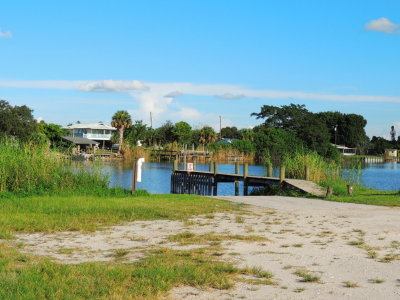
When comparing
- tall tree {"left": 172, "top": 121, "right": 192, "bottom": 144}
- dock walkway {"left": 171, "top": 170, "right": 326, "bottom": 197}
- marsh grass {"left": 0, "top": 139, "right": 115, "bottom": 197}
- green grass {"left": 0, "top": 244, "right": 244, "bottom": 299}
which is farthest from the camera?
tall tree {"left": 172, "top": 121, "right": 192, "bottom": 144}

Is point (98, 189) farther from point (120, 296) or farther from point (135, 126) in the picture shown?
point (135, 126)

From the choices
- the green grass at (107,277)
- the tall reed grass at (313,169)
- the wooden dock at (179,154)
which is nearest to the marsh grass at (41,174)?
the green grass at (107,277)

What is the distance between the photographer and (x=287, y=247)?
36.7 ft

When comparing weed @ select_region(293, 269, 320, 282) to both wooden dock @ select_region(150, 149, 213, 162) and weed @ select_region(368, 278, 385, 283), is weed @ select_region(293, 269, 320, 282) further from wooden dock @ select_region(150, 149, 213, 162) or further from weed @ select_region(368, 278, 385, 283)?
wooden dock @ select_region(150, 149, 213, 162)

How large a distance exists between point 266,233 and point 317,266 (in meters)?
3.79

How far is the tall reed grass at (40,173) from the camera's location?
2181 cm

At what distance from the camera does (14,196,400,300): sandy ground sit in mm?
7855

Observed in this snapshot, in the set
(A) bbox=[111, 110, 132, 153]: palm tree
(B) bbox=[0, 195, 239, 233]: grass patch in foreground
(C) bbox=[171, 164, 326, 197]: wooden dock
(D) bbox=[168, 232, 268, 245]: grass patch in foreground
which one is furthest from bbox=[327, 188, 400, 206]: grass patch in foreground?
(A) bbox=[111, 110, 132, 153]: palm tree

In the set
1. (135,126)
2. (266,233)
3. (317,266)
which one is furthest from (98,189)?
(135,126)

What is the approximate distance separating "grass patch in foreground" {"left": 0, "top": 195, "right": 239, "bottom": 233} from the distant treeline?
51.9m

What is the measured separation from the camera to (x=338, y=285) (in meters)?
8.12

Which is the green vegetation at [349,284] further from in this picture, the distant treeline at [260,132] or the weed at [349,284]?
the distant treeline at [260,132]

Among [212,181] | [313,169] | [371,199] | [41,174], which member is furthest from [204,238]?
[212,181]

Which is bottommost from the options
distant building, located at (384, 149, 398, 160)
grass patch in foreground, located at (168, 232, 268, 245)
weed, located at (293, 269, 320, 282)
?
weed, located at (293, 269, 320, 282)
